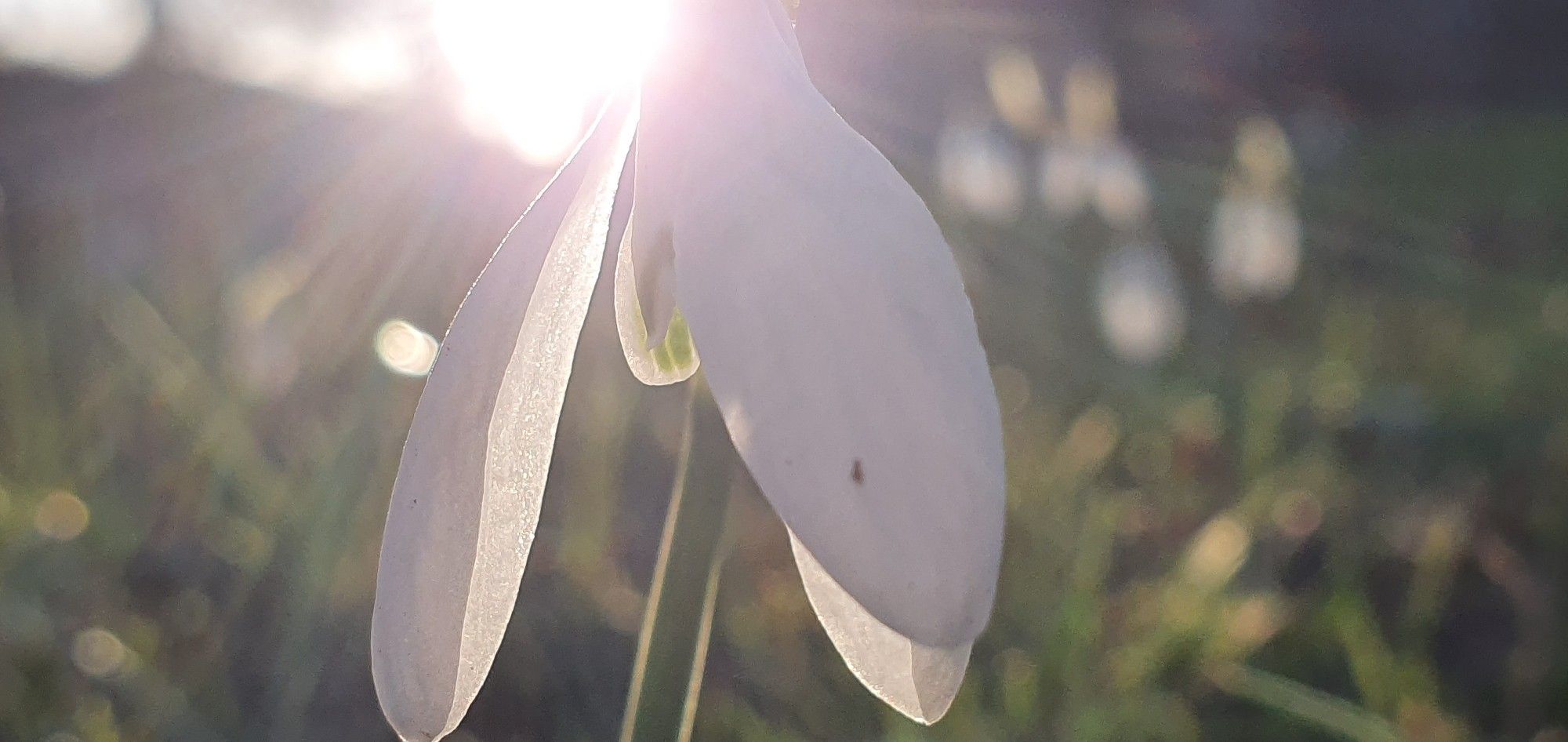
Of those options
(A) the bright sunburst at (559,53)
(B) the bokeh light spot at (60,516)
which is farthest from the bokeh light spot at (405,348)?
(A) the bright sunburst at (559,53)

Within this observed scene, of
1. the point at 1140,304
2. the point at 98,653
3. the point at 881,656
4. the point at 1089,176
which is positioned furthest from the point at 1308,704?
the point at 1089,176

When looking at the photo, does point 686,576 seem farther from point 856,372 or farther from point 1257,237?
point 1257,237

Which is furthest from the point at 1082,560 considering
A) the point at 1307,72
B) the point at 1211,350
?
the point at 1307,72

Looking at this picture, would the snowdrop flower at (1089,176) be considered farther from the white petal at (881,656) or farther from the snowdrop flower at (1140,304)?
the white petal at (881,656)

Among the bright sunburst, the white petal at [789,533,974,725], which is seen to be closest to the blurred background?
the bright sunburst

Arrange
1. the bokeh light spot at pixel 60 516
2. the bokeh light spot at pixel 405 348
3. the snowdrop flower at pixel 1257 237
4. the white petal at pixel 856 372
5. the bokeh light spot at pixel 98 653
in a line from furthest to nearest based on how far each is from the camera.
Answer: the snowdrop flower at pixel 1257 237 → the bokeh light spot at pixel 405 348 → the bokeh light spot at pixel 60 516 → the bokeh light spot at pixel 98 653 → the white petal at pixel 856 372

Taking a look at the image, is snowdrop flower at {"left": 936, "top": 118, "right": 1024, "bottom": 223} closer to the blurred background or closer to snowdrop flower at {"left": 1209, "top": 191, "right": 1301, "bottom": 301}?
the blurred background
